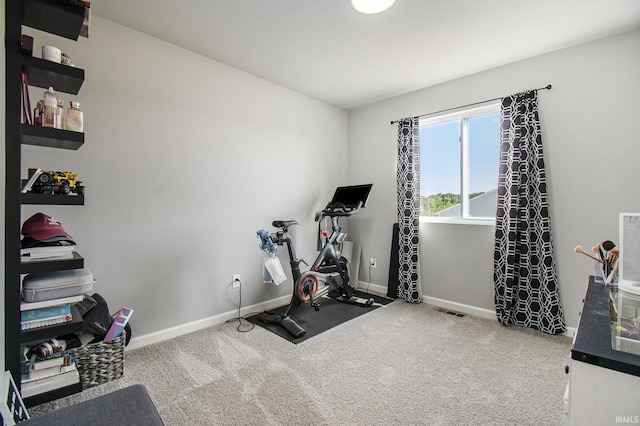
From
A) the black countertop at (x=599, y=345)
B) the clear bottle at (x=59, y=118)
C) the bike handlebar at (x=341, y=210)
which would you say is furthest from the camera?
the bike handlebar at (x=341, y=210)

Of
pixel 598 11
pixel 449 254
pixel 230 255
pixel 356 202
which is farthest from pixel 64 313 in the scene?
pixel 598 11

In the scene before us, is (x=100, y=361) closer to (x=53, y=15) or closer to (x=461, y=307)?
(x=53, y=15)

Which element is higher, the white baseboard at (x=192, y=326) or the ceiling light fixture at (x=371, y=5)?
the ceiling light fixture at (x=371, y=5)

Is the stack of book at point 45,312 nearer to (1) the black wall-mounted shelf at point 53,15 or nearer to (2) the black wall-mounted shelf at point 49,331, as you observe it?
(2) the black wall-mounted shelf at point 49,331

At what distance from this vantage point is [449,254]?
11.1 feet

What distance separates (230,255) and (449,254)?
7.69ft

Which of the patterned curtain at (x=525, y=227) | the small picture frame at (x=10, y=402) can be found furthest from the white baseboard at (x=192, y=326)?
the patterned curtain at (x=525, y=227)

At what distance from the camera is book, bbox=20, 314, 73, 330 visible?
1359 mm

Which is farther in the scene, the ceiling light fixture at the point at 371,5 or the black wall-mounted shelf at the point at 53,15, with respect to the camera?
the ceiling light fixture at the point at 371,5

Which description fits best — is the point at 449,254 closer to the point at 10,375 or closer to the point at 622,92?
the point at 622,92

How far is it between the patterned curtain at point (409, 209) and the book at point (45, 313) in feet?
10.1

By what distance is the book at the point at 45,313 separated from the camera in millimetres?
1367

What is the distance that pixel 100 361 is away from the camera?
76.2 inches

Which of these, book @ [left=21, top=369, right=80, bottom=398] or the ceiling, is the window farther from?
book @ [left=21, top=369, right=80, bottom=398]
